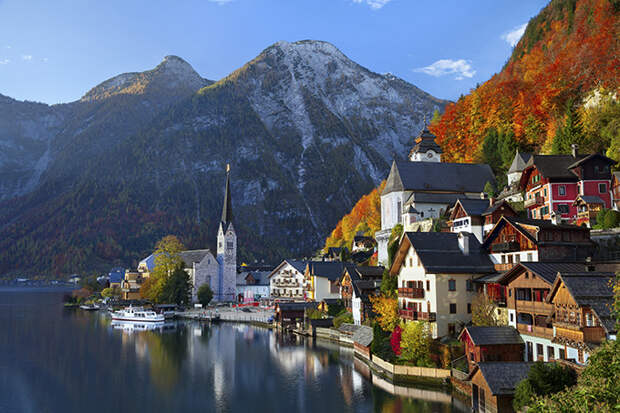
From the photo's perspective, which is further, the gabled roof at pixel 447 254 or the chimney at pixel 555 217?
the chimney at pixel 555 217

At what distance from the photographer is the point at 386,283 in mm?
52406

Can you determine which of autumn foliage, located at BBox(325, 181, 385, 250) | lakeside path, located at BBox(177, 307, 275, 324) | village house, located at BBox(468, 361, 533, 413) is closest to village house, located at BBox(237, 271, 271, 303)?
autumn foliage, located at BBox(325, 181, 385, 250)

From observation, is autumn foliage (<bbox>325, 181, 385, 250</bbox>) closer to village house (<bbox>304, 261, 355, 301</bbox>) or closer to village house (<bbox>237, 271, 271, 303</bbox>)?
village house (<bbox>237, 271, 271, 303</bbox>)

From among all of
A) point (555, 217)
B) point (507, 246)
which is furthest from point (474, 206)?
point (507, 246)

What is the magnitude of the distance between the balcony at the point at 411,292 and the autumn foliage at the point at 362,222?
189 ft

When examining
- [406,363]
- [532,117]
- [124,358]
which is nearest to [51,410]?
[124,358]

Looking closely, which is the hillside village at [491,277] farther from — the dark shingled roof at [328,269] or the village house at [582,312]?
the dark shingled roof at [328,269]

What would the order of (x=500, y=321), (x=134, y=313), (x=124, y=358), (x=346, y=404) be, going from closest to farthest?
(x=346, y=404) < (x=500, y=321) < (x=124, y=358) < (x=134, y=313)

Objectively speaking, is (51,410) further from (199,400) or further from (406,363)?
(406,363)

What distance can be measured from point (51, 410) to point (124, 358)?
1927 cm

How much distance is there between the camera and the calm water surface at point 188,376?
3675cm

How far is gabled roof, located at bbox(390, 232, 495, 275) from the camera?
42.5 meters

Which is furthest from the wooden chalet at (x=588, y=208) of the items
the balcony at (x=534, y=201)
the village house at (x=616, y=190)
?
the balcony at (x=534, y=201)

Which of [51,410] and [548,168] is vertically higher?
[548,168]
